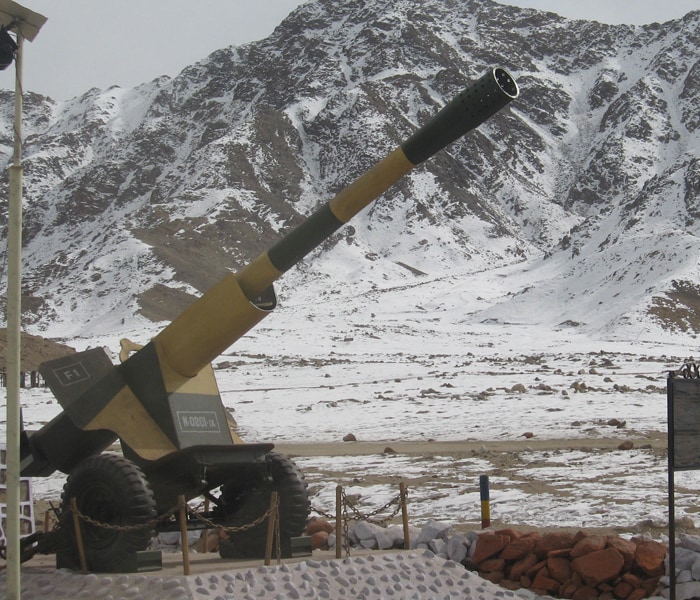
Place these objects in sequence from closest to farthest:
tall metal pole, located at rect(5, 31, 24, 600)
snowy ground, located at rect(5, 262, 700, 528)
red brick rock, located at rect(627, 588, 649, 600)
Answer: tall metal pole, located at rect(5, 31, 24, 600) < red brick rock, located at rect(627, 588, 649, 600) < snowy ground, located at rect(5, 262, 700, 528)

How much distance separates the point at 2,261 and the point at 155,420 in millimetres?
184280

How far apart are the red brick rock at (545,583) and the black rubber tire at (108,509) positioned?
457cm

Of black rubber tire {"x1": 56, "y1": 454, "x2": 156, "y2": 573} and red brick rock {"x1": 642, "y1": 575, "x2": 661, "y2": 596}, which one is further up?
black rubber tire {"x1": 56, "y1": 454, "x2": 156, "y2": 573}

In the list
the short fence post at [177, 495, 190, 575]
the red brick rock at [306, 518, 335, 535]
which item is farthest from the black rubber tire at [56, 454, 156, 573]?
the red brick rock at [306, 518, 335, 535]

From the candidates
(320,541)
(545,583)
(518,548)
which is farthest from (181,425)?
(545,583)

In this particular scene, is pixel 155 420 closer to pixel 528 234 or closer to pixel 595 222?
pixel 595 222

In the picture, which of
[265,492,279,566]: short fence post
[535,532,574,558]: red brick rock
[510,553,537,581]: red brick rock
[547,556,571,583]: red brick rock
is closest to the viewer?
[265,492,279,566]: short fence post

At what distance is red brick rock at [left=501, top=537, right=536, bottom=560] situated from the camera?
42.6 feet

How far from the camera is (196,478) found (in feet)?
39.8

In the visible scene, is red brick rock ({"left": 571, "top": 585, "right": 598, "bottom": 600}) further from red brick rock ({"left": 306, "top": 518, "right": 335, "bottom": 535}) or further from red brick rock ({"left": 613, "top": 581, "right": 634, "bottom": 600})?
red brick rock ({"left": 306, "top": 518, "right": 335, "bottom": 535})

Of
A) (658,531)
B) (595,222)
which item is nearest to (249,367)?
(658,531)

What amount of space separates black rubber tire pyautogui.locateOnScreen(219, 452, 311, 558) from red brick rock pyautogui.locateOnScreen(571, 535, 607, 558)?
3228 mm

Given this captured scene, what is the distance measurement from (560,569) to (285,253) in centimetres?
490

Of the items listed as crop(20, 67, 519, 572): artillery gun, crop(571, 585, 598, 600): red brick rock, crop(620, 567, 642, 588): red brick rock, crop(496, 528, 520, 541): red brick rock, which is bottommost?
crop(571, 585, 598, 600): red brick rock
